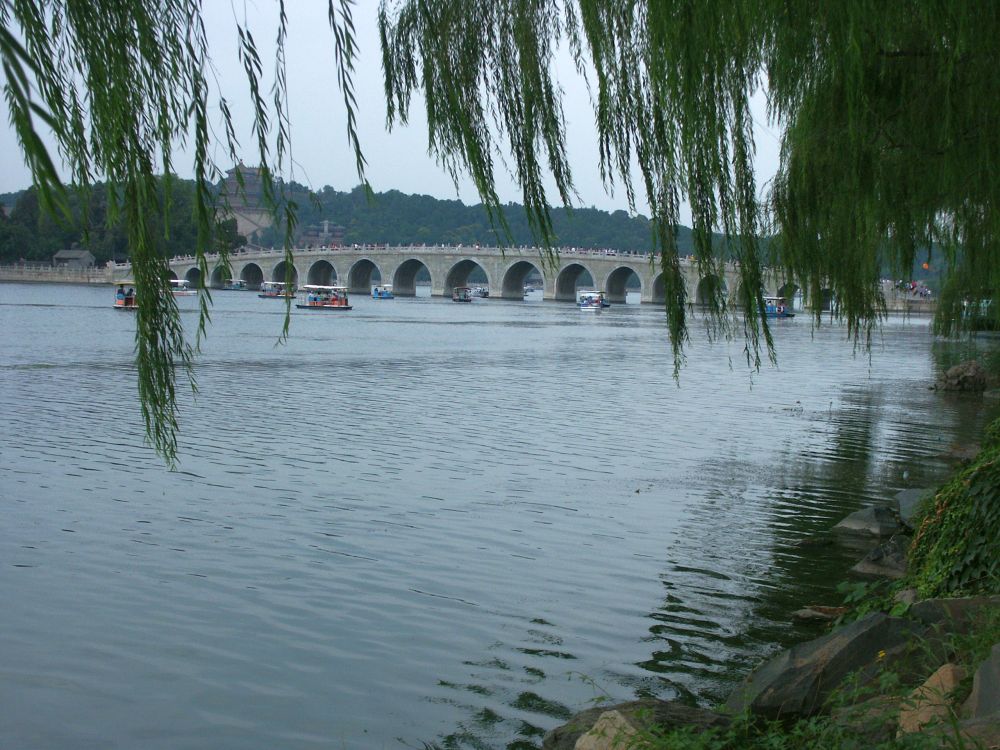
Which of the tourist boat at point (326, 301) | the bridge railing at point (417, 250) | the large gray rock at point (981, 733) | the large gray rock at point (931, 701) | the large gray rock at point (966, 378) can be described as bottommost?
the large gray rock at point (966, 378)

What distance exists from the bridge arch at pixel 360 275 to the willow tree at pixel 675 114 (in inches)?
3633

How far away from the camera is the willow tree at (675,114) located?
3256 millimetres

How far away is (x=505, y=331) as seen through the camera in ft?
154

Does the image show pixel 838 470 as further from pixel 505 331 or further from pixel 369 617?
pixel 505 331

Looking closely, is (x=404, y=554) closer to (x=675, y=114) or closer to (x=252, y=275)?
(x=675, y=114)

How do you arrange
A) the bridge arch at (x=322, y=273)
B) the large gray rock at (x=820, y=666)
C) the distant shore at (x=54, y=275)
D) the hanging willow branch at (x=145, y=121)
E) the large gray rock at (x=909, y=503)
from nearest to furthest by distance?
the hanging willow branch at (x=145, y=121) < the large gray rock at (x=820, y=666) < the large gray rock at (x=909, y=503) < the distant shore at (x=54, y=275) < the bridge arch at (x=322, y=273)

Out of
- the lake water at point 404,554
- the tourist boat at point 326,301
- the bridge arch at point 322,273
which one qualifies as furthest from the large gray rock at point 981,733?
the bridge arch at point 322,273

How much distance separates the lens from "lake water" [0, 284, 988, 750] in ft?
19.2

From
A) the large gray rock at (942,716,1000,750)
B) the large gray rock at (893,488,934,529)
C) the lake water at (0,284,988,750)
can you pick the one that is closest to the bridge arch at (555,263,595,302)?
the lake water at (0,284,988,750)

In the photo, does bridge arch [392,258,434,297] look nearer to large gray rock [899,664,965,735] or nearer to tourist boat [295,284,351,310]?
tourist boat [295,284,351,310]

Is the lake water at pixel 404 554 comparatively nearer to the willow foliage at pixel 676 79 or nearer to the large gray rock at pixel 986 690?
the willow foliage at pixel 676 79

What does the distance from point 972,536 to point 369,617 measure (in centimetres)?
358

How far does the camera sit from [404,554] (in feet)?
28.5

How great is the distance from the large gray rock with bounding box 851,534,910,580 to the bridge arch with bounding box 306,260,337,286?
93.1 metres
